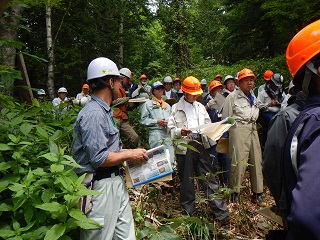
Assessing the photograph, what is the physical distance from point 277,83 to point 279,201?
6.02 meters

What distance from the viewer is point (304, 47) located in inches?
56.6

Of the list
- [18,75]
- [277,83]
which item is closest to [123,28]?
[277,83]

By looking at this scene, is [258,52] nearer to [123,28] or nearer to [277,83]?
[123,28]

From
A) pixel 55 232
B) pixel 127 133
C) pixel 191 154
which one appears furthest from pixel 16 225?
pixel 127 133

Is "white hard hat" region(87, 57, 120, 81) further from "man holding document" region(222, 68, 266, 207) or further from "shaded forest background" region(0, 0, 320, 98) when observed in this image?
"shaded forest background" region(0, 0, 320, 98)

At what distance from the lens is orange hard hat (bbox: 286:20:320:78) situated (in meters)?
1.41

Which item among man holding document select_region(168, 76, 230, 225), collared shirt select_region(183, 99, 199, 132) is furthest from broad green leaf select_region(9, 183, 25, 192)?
collared shirt select_region(183, 99, 199, 132)

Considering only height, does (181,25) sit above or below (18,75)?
above

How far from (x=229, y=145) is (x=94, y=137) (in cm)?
340

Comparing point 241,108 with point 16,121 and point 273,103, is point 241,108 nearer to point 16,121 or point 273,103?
point 273,103

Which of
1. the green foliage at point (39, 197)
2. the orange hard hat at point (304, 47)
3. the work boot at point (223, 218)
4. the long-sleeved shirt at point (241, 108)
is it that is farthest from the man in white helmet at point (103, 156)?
the long-sleeved shirt at point (241, 108)

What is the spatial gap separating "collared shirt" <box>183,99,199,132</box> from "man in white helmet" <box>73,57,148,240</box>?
224 centimetres

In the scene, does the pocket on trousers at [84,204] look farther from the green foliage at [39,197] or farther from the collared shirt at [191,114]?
the collared shirt at [191,114]

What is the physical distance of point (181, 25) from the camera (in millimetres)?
18438
